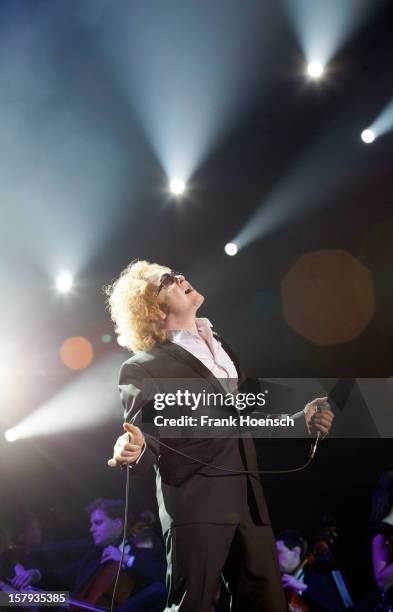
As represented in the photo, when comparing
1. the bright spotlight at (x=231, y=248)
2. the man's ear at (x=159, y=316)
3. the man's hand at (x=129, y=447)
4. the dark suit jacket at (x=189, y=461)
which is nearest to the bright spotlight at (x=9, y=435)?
the bright spotlight at (x=231, y=248)

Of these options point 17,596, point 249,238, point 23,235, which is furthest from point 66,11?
point 17,596

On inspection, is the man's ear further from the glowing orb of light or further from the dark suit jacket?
the glowing orb of light

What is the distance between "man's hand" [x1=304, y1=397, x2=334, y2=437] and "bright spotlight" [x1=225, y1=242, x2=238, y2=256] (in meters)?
2.99

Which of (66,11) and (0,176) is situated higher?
(66,11)

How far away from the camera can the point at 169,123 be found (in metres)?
4.37

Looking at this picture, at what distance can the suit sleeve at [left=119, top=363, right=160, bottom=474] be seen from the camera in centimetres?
201

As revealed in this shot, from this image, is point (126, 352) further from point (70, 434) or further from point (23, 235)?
point (23, 235)

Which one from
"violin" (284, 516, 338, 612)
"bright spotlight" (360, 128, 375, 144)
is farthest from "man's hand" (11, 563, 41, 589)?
"bright spotlight" (360, 128, 375, 144)

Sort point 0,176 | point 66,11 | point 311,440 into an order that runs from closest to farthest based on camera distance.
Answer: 1. point 311,440
2. point 66,11
3. point 0,176

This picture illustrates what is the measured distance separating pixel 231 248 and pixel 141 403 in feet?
10.4

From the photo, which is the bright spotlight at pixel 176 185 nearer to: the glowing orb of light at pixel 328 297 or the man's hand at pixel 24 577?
the glowing orb of light at pixel 328 297

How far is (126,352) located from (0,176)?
2.11 metres

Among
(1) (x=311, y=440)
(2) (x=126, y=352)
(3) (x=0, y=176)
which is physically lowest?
(1) (x=311, y=440)

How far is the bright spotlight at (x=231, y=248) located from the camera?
502 centimetres
